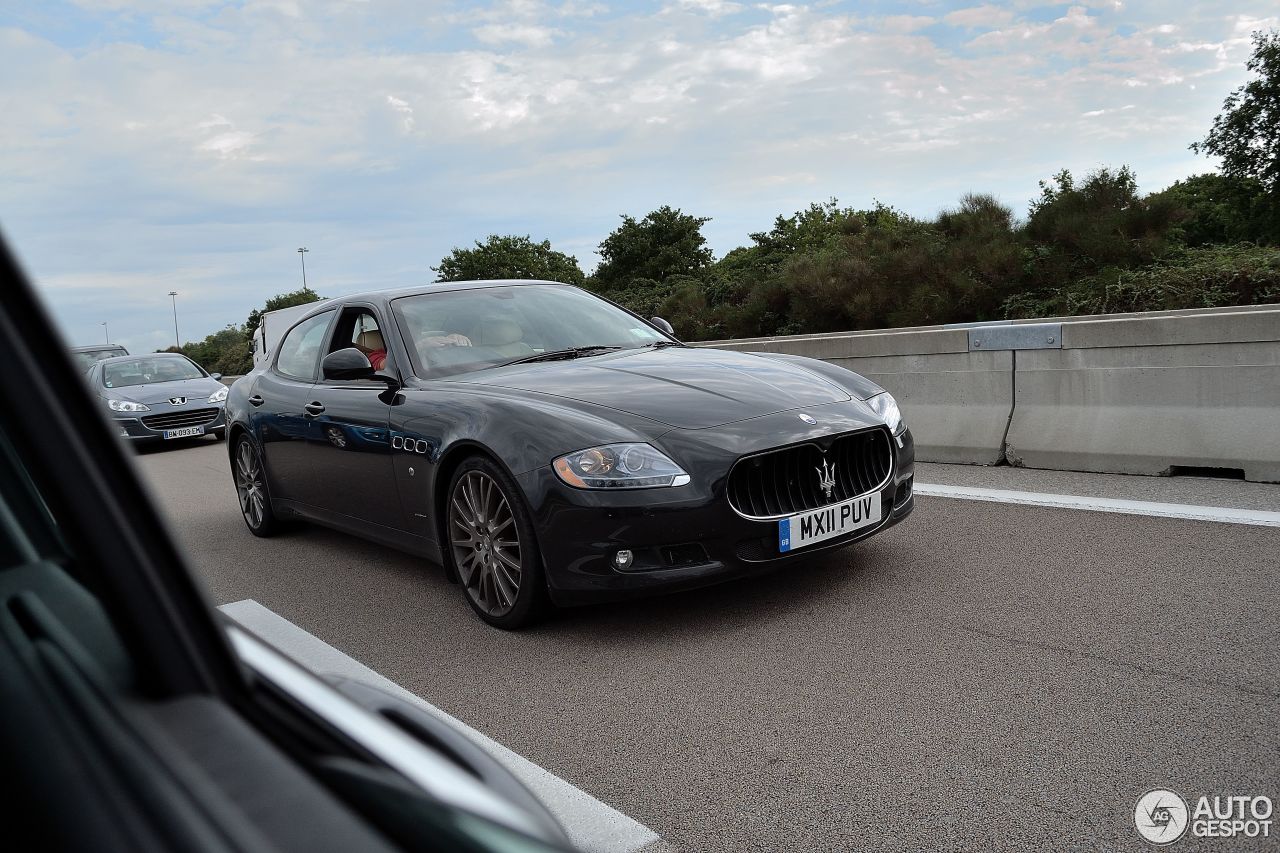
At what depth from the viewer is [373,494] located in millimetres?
5484

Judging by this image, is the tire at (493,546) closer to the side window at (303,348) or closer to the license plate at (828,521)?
the license plate at (828,521)

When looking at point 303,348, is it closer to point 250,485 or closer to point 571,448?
point 250,485

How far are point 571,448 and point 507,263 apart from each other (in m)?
74.7

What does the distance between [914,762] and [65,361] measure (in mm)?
2648

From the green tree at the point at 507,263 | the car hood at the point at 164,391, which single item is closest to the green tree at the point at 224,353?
the green tree at the point at 507,263

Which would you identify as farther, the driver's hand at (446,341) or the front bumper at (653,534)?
the driver's hand at (446,341)

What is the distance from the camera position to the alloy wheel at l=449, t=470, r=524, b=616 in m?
4.57

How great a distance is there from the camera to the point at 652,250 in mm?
59906

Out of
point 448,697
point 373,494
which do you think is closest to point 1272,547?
point 448,697

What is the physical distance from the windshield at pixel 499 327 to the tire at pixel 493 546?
0.82 metres

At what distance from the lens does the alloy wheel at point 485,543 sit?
457 cm

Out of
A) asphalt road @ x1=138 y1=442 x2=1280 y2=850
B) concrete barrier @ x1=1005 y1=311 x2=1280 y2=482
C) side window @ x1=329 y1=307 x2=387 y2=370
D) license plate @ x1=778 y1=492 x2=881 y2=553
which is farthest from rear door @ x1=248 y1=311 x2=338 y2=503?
concrete barrier @ x1=1005 y1=311 x2=1280 y2=482

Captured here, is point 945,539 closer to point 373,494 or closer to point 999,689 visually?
point 999,689

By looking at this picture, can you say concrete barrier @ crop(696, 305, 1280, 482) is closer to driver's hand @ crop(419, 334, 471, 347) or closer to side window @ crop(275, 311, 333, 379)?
driver's hand @ crop(419, 334, 471, 347)
